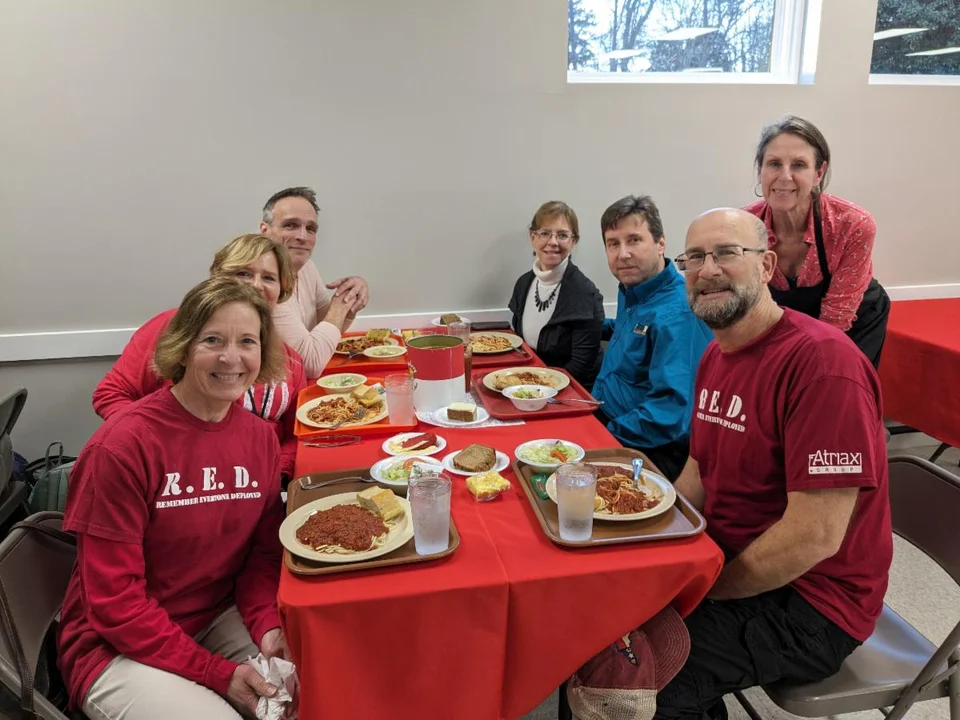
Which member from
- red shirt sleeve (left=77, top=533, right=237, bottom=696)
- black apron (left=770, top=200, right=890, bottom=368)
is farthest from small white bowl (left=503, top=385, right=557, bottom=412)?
black apron (left=770, top=200, right=890, bottom=368)

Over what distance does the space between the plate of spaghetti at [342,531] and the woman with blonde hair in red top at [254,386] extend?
600mm

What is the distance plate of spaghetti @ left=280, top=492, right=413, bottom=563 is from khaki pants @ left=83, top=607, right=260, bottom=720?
0.34m

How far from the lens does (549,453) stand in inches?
58.9

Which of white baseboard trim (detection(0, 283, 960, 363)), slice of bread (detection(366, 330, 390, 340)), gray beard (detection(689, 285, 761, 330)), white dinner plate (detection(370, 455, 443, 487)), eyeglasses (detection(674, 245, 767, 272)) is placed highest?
eyeglasses (detection(674, 245, 767, 272))

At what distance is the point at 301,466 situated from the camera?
60.4 inches

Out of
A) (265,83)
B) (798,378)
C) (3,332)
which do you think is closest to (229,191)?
(265,83)

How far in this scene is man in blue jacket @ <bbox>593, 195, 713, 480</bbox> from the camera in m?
1.97

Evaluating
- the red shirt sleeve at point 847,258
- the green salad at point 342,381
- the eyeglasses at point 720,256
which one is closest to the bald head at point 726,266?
the eyeglasses at point 720,256

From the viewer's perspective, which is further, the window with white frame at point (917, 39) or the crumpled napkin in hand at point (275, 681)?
the window with white frame at point (917, 39)

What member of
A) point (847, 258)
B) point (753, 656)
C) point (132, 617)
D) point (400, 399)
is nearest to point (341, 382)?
point (400, 399)

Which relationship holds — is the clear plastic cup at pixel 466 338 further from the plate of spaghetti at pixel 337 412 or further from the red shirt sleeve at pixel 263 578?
the red shirt sleeve at pixel 263 578

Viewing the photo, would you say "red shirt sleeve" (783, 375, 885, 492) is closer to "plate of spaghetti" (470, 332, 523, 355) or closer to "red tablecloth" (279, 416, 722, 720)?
"red tablecloth" (279, 416, 722, 720)

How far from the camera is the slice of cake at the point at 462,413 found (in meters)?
1.77

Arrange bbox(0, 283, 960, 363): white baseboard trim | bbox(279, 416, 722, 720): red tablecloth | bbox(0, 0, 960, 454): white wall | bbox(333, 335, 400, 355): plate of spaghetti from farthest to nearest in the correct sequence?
bbox(0, 283, 960, 363): white baseboard trim < bbox(0, 0, 960, 454): white wall < bbox(333, 335, 400, 355): plate of spaghetti < bbox(279, 416, 722, 720): red tablecloth
